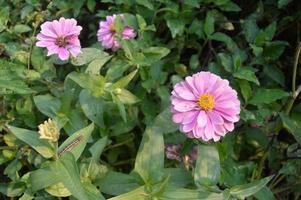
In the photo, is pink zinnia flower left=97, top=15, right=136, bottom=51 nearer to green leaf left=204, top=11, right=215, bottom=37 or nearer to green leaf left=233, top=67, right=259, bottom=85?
green leaf left=204, top=11, right=215, bottom=37

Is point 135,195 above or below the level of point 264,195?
above

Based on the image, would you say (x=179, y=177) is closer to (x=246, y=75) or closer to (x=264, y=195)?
(x=264, y=195)

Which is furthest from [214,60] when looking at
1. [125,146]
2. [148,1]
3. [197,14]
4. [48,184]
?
[48,184]

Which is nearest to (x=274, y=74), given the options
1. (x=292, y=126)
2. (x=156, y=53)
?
(x=292, y=126)

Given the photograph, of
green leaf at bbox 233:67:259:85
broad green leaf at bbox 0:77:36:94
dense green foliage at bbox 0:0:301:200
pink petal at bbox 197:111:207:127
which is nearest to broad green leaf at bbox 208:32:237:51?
dense green foliage at bbox 0:0:301:200

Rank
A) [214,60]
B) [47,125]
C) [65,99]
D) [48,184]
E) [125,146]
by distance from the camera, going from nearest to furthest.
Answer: [47,125]
[48,184]
[65,99]
[125,146]
[214,60]

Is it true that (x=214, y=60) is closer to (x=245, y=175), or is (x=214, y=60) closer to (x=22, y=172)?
(x=245, y=175)
